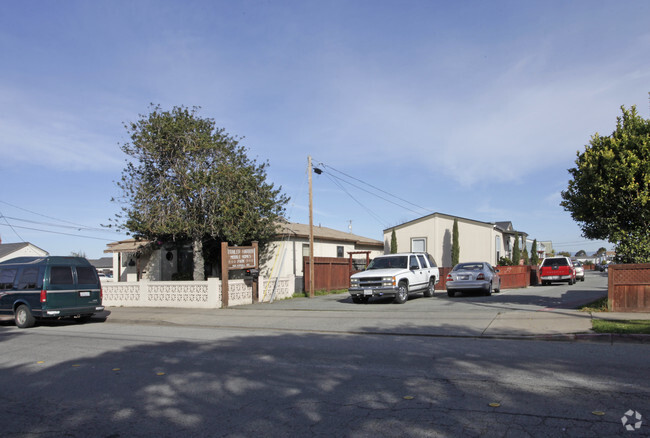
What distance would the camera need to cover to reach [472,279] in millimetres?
20031

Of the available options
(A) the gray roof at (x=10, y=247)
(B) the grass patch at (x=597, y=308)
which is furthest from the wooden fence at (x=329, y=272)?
(A) the gray roof at (x=10, y=247)

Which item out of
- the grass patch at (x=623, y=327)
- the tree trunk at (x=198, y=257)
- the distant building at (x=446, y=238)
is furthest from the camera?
the distant building at (x=446, y=238)

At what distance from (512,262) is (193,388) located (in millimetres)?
33936

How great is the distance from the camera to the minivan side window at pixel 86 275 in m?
14.8

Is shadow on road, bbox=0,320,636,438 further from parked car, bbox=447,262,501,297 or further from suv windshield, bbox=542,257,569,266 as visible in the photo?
suv windshield, bbox=542,257,569,266

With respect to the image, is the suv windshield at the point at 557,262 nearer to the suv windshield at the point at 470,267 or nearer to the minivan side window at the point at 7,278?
the suv windshield at the point at 470,267

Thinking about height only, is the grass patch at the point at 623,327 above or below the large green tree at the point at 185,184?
below

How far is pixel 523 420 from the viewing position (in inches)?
188

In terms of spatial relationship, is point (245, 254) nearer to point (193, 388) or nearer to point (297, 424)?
point (193, 388)

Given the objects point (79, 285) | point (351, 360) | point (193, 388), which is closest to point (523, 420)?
point (351, 360)

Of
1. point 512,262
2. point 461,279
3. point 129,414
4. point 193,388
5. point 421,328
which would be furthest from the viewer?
point 512,262

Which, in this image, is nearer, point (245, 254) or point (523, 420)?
point (523, 420)

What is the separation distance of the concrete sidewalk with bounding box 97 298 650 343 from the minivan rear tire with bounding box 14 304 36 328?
260cm

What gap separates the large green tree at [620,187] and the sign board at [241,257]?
11945mm
